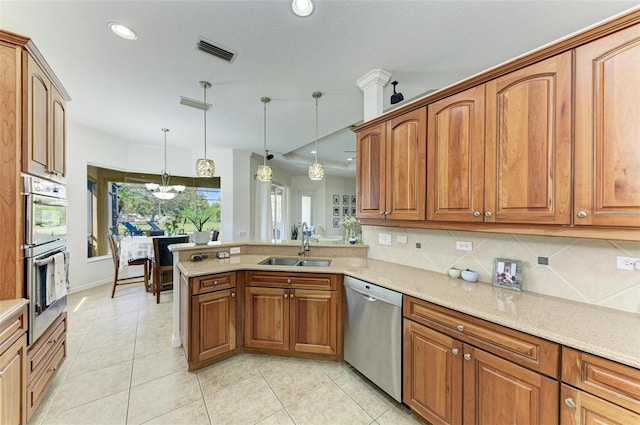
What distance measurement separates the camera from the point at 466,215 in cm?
173

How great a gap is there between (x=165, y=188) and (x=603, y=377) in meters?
6.08

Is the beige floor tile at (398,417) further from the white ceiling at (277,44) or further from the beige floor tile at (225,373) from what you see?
the white ceiling at (277,44)

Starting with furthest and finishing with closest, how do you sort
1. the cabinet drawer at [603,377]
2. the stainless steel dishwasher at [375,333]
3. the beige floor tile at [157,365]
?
the beige floor tile at [157,365], the stainless steel dishwasher at [375,333], the cabinet drawer at [603,377]

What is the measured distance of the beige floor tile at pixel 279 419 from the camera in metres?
1.69

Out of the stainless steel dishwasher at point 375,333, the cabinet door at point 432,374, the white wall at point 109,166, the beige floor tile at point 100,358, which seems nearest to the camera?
the cabinet door at point 432,374

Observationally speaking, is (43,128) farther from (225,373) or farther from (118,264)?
(118,264)

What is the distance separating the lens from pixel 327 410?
1812 millimetres

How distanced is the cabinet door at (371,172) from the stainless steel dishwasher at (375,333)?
0.71 metres

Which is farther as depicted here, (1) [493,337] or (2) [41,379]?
(2) [41,379]

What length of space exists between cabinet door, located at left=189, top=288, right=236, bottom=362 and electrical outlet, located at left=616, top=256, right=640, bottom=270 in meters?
2.69

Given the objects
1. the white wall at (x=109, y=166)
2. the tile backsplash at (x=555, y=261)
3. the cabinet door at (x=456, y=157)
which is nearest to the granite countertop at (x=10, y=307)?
the cabinet door at (x=456, y=157)

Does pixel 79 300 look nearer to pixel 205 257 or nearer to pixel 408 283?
pixel 205 257

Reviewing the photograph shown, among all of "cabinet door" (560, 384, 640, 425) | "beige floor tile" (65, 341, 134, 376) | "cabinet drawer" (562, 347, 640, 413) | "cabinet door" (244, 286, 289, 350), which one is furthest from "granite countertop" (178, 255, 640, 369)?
"beige floor tile" (65, 341, 134, 376)

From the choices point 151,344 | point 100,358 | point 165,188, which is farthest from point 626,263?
point 165,188
